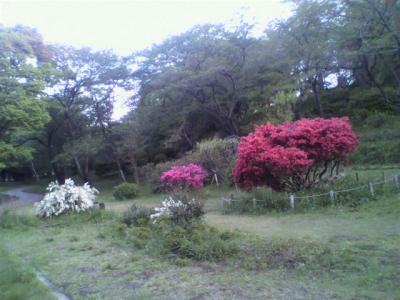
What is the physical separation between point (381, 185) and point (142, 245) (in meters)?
7.98

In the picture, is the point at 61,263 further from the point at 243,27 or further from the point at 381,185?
the point at 243,27

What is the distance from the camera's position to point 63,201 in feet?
44.8

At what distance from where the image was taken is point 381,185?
465 inches

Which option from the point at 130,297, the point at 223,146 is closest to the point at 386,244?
the point at 130,297

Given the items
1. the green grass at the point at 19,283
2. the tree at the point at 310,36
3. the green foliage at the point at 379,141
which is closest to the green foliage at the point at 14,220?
the green grass at the point at 19,283

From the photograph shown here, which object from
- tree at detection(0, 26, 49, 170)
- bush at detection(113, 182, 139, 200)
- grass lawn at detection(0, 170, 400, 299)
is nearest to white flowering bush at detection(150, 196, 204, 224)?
grass lawn at detection(0, 170, 400, 299)

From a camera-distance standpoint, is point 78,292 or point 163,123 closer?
point 78,292

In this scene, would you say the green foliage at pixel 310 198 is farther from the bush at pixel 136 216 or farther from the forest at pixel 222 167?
the bush at pixel 136 216

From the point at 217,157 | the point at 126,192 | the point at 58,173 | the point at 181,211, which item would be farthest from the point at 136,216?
the point at 58,173

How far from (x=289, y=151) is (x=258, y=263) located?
5.99 m

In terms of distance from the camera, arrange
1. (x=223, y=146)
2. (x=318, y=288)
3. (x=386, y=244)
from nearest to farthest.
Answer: (x=318, y=288) < (x=386, y=244) < (x=223, y=146)

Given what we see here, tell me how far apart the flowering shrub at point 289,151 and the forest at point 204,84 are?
8.14 metres

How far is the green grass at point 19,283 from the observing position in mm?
5010

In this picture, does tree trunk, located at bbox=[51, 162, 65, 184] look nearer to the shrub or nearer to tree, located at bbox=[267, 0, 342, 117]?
the shrub
